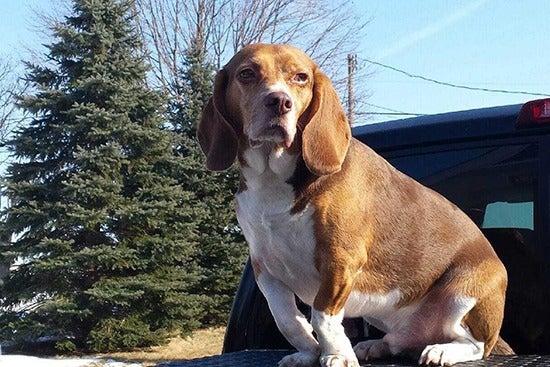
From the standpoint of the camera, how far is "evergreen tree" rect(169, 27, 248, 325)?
15766mm

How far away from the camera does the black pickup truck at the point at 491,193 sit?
9.16 ft

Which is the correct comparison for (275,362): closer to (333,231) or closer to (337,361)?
(337,361)

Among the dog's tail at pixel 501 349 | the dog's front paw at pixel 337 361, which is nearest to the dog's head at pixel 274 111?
the dog's front paw at pixel 337 361

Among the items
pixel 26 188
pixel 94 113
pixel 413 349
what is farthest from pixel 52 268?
pixel 413 349

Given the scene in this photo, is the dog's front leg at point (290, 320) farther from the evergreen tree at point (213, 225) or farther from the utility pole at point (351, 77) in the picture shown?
the utility pole at point (351, 77)

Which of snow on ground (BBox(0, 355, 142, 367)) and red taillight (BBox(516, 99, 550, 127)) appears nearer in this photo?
red taillight (BBox(516, 99, 550, 127))

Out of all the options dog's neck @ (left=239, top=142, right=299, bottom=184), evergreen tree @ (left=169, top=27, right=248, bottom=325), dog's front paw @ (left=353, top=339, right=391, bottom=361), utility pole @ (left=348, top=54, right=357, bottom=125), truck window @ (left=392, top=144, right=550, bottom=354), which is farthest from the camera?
utility pole @ (left=348, top=54, right=357, bottom=125)

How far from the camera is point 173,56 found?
968 inches

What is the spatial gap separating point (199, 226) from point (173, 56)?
32.5 feet

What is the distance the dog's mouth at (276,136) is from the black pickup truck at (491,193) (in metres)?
0.73

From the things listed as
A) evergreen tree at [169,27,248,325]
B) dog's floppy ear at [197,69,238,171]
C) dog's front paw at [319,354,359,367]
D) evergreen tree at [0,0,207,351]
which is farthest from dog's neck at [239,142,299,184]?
evergreen tree at [169,27,248,325]

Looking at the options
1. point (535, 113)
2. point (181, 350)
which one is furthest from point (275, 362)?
point (181, 350)

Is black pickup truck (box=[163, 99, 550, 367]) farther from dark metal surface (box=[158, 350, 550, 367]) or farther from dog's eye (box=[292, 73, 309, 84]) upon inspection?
dog's eye (box=[292, 73, 309, 84])

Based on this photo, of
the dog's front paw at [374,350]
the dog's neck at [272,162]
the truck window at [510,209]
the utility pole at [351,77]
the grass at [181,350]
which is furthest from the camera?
the utility pole at [351,77]
